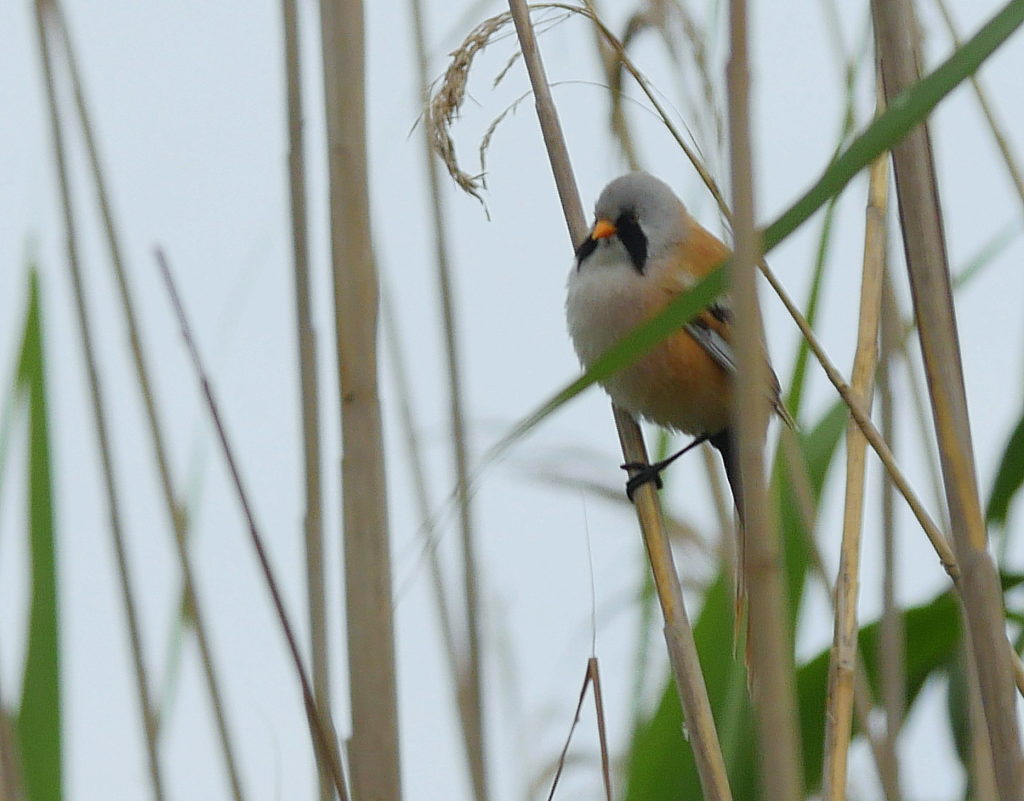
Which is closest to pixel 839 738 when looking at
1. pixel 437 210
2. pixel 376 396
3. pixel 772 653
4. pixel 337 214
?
pixel 772 653

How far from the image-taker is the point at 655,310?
6.46ft

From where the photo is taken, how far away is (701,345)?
2.09 meters

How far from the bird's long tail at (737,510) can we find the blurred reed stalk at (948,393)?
1.35 ft

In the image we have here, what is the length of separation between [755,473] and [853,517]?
1.64ft

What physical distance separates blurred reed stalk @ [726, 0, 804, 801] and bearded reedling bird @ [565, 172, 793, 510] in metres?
1.01

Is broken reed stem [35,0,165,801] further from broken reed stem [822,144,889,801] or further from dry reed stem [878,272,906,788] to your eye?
dry reed stem [878,272,906,788]

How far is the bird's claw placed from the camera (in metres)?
1.44

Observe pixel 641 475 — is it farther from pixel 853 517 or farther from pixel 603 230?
pixel 603 230

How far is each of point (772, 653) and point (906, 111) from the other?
13.6 inches

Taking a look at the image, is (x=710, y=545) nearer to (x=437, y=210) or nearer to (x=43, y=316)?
(x=437, y=210)

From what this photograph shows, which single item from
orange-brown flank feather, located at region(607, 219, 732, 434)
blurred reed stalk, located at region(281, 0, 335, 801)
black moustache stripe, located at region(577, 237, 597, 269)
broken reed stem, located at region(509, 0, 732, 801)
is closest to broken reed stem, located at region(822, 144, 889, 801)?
broken reed stem, located at region(509, 0, 732, 801)

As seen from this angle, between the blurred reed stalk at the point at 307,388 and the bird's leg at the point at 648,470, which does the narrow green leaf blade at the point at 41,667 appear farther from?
the bird's leg at the point at 648,470

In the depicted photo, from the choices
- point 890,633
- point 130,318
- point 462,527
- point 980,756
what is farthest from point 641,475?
point 130,318

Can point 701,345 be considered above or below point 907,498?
above
